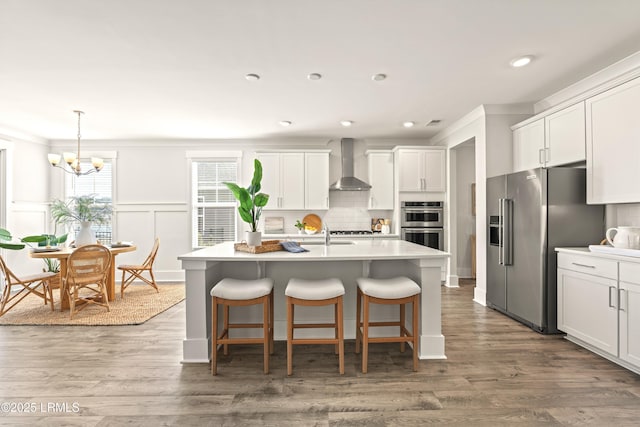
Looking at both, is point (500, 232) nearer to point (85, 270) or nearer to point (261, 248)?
point (261, 248)

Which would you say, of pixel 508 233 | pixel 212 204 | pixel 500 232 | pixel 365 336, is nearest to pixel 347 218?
pixel 212 204

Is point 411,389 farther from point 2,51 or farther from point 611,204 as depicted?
point 2,51

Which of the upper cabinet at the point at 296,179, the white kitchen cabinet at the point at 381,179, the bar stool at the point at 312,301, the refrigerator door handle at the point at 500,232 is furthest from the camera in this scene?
the white kitchen cabinet at the point at 381,179

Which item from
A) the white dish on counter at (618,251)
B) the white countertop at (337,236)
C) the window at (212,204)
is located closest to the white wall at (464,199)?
the white countertop at (337,236)

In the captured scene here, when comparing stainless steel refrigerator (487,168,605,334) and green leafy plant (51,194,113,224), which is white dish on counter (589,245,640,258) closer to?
stainless steel refrigerator (487,168,605,334)

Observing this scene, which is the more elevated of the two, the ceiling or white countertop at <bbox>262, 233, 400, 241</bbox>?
the ceiling

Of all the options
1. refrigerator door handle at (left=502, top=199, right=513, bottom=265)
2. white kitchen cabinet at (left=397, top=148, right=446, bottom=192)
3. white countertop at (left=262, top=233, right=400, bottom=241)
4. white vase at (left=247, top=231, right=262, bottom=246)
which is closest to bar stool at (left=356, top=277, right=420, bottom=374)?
white vase at (left=247, top=231, right=262, bottom=246)

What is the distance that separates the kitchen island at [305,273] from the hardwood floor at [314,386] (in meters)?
0.17

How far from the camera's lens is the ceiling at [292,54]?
2195 millimetres

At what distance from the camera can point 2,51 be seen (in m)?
2.70

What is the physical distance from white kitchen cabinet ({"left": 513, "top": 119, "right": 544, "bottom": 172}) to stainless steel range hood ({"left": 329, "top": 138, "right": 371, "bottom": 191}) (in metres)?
2.30

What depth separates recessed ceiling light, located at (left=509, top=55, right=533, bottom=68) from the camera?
286 cm

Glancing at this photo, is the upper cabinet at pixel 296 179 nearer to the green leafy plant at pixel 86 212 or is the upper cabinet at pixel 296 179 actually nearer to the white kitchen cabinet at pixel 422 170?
the white kitchen cabinet at pixel 422 170

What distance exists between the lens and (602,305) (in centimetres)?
268
